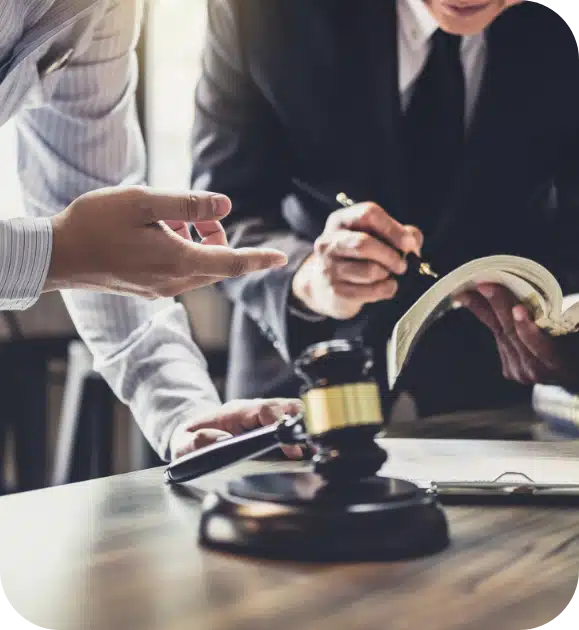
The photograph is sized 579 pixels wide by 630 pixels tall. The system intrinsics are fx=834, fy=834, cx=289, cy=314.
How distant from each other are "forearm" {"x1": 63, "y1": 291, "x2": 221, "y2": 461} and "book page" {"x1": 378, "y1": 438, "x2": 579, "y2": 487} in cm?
31

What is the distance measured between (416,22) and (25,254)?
90 centimetres

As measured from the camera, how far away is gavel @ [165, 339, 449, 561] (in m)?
0.52

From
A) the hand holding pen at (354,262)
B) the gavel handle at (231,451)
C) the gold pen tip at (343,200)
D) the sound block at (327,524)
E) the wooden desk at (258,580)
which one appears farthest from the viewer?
the gold pen tip at (343,200)

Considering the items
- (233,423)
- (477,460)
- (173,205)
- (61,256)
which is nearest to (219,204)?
(173,205)

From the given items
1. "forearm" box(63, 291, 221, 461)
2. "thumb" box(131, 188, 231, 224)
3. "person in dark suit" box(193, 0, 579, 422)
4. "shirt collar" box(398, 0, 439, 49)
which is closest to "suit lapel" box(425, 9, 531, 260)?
"person in dark suit" box(193, 0, 579, 422)

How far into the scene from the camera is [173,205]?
77 centimetres

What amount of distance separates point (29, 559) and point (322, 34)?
3.74 ft

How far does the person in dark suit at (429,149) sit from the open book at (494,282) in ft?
0.41

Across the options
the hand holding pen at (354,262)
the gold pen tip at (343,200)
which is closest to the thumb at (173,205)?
the hand holding pen at (354,262)

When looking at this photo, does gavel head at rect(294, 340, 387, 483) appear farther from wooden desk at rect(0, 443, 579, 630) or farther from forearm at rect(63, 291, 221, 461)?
forearm at rect(63, 291, 221, 461)

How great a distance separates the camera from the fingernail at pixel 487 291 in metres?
1.26

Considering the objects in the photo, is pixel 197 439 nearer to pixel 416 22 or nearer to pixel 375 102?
pixel 375 102

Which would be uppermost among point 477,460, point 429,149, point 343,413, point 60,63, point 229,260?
point 60,63

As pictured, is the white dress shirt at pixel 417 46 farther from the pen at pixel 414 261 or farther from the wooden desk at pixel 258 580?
the wooden desk at pixel 258 580
